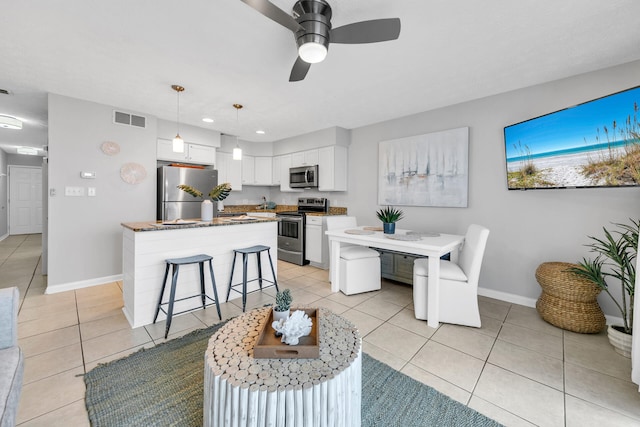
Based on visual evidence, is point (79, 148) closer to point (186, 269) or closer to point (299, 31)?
point (186, 269)

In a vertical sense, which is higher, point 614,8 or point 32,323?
point 614,8

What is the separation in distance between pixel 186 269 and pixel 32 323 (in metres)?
1.44

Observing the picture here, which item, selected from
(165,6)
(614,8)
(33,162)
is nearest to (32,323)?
(165,6)

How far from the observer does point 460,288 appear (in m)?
2.49

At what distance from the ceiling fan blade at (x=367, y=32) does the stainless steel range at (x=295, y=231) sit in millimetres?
3306

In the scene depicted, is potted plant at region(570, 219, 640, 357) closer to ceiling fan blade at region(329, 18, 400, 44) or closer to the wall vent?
ceiling fan blade at region(329, 18, 400, 44)

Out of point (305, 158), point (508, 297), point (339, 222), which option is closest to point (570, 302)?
point (508, 297)

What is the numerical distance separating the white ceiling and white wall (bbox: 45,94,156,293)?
12.8 inches

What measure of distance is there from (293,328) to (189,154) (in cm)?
420

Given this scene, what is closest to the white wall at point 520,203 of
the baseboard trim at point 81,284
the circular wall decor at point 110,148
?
the circular wall decor at point 110,148

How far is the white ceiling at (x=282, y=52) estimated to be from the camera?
175 cm

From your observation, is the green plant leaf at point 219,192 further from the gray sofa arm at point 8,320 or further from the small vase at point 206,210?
the gray sofa arm at point 8,320

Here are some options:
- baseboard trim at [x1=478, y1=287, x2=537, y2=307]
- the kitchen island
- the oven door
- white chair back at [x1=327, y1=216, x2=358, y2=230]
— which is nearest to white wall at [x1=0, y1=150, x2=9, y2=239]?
the kitchen island

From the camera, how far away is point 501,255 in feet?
10.4
